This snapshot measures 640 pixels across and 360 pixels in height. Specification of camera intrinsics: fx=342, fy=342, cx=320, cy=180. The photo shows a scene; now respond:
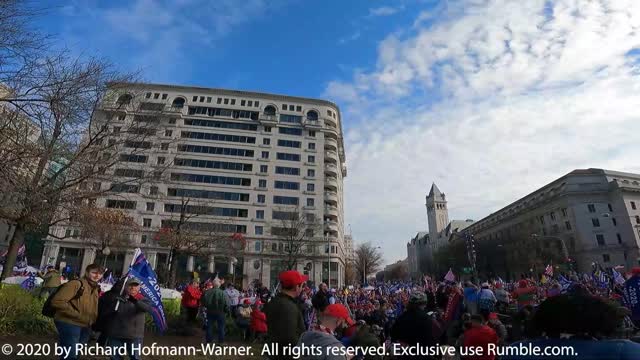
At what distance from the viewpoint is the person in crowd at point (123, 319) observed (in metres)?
5.50

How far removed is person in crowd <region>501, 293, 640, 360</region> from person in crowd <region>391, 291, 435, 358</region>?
2.79 meters

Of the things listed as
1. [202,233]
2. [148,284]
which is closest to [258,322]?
[148,284]

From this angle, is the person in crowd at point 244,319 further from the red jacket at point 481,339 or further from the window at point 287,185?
the window at point 287,185

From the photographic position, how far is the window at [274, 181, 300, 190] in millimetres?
59219

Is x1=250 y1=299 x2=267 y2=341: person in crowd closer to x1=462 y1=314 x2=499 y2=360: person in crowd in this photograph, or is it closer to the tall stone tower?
x1=462 y1=314 x2=499 y2=360: person in crowd

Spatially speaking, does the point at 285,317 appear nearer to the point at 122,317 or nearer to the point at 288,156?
the point at 122,317

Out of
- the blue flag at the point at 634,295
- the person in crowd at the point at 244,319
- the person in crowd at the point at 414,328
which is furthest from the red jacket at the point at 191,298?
the blue flag at the point at 634,295

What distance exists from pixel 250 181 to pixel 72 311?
53.9 metres

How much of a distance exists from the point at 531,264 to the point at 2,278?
6841 cm

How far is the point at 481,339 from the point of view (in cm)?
543

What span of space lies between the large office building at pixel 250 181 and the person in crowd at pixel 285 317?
47.0 m

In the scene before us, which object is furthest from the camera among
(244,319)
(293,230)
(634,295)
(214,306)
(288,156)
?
(288,156)

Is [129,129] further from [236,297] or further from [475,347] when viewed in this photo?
[475,347]

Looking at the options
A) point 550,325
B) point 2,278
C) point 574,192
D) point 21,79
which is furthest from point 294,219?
point 574,192
